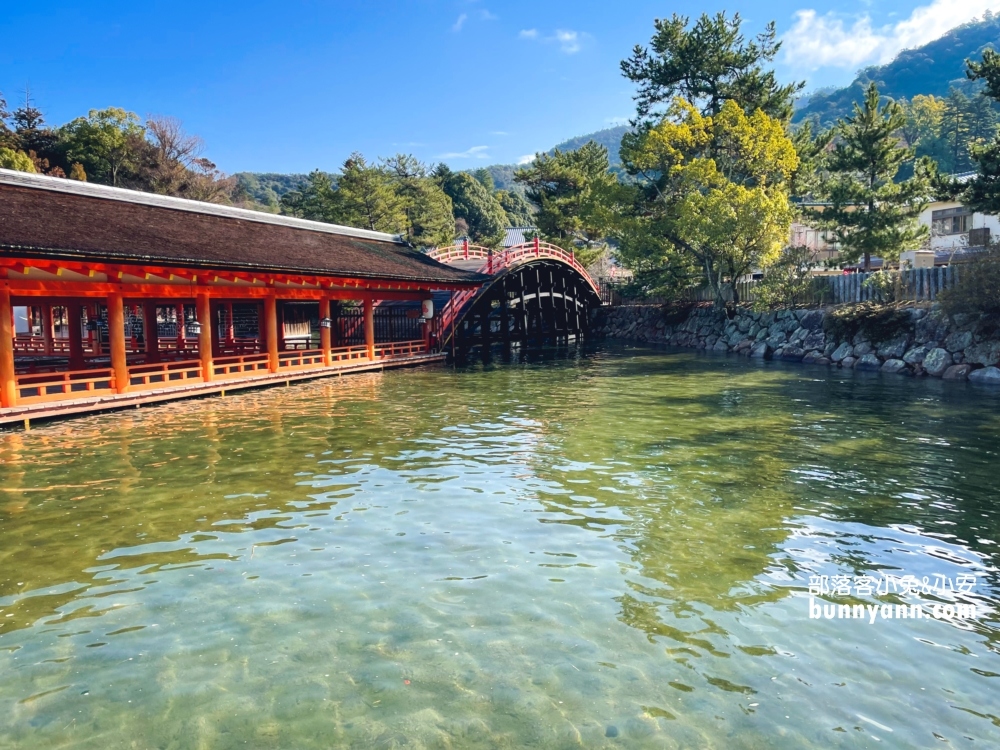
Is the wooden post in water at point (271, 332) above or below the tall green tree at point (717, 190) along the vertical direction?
below

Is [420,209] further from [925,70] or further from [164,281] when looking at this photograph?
[925,70]

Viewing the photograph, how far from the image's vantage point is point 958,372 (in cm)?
2194

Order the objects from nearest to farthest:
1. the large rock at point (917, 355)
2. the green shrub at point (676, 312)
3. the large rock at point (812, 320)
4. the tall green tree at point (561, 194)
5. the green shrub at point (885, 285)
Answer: the large rock at point (917, 355) < the green shrub at point (885, 285) < the large rock at point (812, 320) < the green shrub at point (676, 312) < the tall green tree at point (561, 194)

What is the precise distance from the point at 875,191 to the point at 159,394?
27476 millimetres

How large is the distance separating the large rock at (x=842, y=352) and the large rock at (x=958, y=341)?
378 centimetres

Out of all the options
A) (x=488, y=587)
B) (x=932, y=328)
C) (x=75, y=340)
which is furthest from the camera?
(x=932, y=328)

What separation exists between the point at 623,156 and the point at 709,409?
23427 millimetres

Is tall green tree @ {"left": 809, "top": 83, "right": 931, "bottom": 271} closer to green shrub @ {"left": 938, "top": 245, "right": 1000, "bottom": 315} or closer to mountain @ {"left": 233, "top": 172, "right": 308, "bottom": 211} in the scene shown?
green shrub @ {"left": 938, "top": 245, "right": 1000, "bottom": 315}

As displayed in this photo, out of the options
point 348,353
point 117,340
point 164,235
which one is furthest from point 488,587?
point 348,353

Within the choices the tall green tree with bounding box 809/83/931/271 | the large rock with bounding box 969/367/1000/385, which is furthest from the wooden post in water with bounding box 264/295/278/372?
the tall green tree with bounding box 809/83/931/271

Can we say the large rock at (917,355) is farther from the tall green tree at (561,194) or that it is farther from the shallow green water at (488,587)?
the tall green tree at (561,194)

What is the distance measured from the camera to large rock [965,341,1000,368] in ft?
70.5

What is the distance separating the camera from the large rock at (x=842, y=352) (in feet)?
87.9

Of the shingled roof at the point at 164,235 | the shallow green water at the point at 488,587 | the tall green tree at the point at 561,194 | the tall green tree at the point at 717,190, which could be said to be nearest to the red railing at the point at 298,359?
the shingled roof at the point at 164,235
